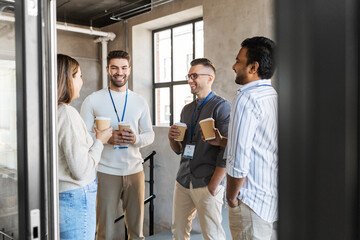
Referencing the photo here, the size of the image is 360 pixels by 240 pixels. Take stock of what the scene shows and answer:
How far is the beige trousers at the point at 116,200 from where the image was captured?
2.78 metres

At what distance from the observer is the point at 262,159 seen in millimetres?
1664

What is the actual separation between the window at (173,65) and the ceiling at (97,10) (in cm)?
63

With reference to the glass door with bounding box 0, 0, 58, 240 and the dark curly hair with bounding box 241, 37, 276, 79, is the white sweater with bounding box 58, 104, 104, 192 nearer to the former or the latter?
the glass door with bounding box 0, 0, 58, 240

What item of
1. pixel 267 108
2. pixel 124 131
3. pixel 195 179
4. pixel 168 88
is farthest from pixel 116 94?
pixel 168 88

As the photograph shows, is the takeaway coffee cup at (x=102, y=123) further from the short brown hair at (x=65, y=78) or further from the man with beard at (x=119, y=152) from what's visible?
the short brown hair at (x=65, y=78)

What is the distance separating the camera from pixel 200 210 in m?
2.46

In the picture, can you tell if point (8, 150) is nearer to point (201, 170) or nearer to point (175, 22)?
point (201, 170)

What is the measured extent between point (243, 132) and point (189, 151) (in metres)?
0.93

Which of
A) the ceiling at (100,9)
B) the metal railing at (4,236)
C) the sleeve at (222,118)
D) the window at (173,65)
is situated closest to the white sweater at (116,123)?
the sleeve at (222,118)

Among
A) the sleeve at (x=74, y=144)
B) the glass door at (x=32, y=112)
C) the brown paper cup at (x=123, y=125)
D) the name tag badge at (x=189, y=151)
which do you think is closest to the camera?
the glass door at (x=32, y=112)

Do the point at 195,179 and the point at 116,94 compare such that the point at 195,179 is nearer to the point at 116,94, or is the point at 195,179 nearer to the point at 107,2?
the point at 116,94

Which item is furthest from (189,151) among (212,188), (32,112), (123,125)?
(32,112)

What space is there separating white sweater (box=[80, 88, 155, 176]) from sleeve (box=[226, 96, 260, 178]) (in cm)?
127

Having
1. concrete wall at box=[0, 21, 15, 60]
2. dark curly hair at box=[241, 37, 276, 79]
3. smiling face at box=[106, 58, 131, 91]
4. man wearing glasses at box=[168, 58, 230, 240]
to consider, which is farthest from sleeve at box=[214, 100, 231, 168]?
concrete wall at box=[0, 21, 15, 60]
